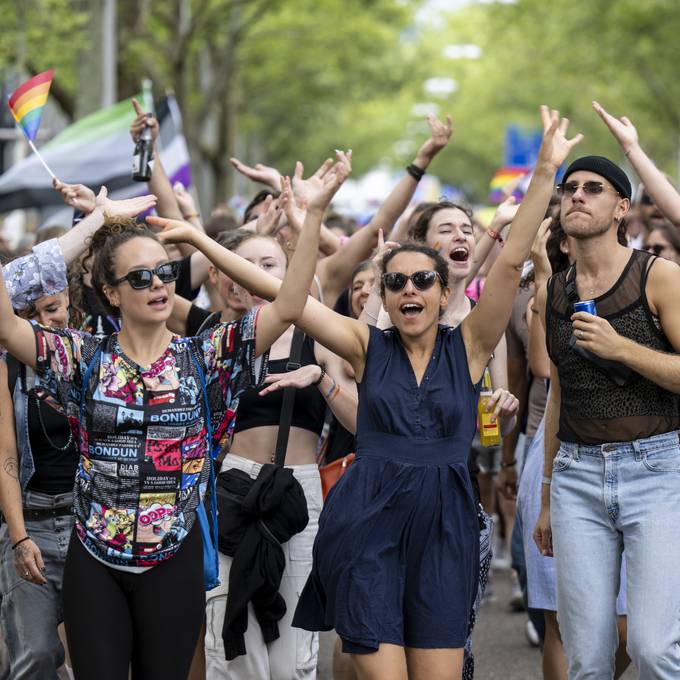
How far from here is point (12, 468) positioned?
5.23m

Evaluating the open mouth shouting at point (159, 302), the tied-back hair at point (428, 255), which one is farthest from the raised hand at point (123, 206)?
the tied-back hair at point (428, 255)

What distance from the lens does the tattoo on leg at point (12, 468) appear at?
5203 mm

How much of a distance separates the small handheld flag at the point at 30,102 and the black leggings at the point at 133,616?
2.83 metres

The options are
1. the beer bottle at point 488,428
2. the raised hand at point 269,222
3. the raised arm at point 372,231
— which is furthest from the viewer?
the raised arm at point 372,231

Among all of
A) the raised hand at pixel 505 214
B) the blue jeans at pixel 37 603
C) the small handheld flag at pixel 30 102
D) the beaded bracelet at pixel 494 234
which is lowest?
Answer: the blue jeans at pixel 37 603

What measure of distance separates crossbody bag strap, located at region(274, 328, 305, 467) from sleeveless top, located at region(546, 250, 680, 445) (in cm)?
118

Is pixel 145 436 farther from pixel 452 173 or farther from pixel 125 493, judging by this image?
pixel 452 173

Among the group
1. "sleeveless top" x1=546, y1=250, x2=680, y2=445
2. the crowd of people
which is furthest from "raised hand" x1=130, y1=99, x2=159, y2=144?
"sleeveless top" x1=546, y1=250, x2=680, y2=445

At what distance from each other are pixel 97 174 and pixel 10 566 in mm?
6238

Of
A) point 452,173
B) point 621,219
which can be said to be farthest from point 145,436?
point 452,173

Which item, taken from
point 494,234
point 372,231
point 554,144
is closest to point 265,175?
point 372,231

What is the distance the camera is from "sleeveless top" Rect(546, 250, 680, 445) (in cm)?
504

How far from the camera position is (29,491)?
5.44 m

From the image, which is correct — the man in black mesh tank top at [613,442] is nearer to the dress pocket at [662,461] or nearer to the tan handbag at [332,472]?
the dress pocket at [662,461]
